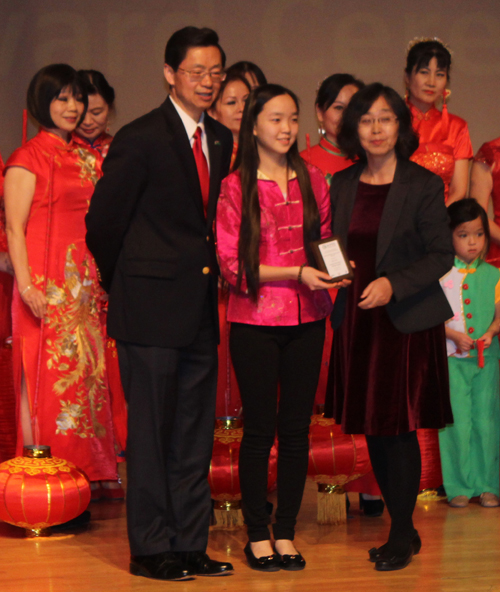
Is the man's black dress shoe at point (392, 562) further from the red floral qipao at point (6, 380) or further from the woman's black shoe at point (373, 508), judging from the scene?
the red floral qipao at point (6, 380)

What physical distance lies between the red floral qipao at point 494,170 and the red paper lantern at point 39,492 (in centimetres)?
195

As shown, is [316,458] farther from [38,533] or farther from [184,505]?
[38,533]

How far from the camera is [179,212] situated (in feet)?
8.16

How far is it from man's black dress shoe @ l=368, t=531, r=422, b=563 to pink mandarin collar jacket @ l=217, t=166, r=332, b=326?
0.72m

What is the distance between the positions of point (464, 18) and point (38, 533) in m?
3.43

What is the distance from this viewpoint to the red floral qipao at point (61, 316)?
3188 mm

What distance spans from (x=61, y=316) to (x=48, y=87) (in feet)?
2.69

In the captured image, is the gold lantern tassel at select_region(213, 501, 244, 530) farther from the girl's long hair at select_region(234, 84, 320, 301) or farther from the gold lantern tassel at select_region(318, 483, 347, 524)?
the girl's long hair at select_region(234, 84, 320, 301)

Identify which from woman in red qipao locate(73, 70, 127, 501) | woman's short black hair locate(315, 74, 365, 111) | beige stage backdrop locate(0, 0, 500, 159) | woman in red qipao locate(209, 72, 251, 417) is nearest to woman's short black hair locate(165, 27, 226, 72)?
woman in red qipao locate(209, 72, 251, 417)

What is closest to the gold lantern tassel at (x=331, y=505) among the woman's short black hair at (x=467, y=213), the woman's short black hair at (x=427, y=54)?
the woman's short black hair at (x=467, y=213)

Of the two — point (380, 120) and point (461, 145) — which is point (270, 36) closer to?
point (461, 145)

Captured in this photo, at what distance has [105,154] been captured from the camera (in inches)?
146

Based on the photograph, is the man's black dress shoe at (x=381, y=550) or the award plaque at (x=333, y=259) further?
the man's black dress shoe at (x=381, y=550)

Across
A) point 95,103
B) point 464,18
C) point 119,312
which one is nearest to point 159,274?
point 119,312
